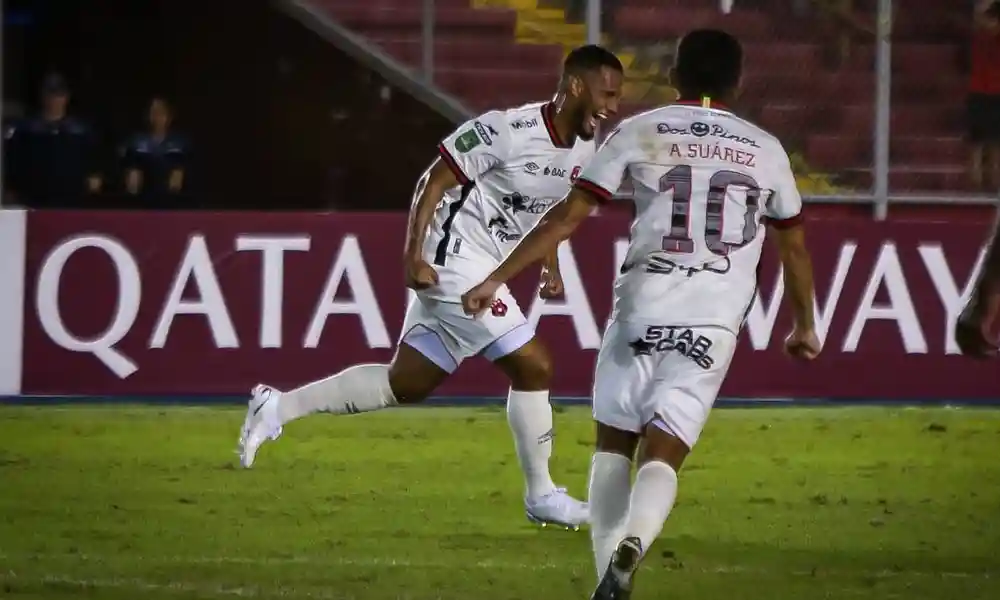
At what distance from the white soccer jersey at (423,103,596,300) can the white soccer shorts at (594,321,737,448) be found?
7.43ft

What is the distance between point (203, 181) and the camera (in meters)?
16.9

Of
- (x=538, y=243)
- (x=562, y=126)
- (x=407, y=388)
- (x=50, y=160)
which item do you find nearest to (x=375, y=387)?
(x=407, y=388)

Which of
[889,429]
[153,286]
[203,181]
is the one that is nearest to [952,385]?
[889,429]

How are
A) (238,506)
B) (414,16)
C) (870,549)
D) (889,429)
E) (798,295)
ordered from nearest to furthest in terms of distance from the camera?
(798,295)
(870,549)
(238,506)
(889,429)
(414,16)

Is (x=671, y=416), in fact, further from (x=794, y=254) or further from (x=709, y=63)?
(x=709, y=63)

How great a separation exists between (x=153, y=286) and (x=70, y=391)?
83cm

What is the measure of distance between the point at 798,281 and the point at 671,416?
72 cm

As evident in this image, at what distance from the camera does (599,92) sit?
26.3ft

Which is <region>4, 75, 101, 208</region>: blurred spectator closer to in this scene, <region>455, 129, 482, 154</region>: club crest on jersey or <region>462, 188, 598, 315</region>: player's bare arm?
<region>455, 129, 482, 154</region>: club crest on jersey

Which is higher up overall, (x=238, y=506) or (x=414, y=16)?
(x=414, y=16)

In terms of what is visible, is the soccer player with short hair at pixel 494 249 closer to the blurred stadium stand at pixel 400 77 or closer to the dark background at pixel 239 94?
the blurred stadium stand at pixel 400 77

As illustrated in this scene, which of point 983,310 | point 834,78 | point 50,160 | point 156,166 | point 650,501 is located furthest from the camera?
point 156,166

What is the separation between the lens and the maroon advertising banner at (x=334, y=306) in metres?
12.5

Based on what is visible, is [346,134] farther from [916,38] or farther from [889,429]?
[889,429]
